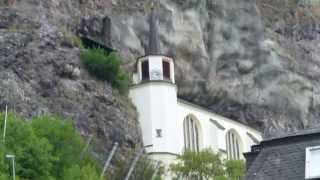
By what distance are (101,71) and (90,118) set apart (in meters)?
5.01

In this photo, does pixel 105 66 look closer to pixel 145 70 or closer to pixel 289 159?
pixel 145 70

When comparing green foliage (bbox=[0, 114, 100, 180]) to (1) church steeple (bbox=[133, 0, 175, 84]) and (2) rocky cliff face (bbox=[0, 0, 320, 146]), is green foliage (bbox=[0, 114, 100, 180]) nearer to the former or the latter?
(2) rocky cliff face (bbox=[0, 0, 320, 146])

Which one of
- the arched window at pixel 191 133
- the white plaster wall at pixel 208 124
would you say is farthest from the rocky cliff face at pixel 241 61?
the arched window at pixel 191 133

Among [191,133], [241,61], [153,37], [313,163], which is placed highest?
[153,37]

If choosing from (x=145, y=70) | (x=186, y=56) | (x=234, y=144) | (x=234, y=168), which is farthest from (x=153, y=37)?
(x=234, y=168)

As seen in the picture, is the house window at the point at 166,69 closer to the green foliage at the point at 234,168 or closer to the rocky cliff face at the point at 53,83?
the rocky cliff face at the point at 53,83

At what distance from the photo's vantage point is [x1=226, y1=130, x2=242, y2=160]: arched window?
81.9 m

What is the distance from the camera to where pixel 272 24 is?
292ft

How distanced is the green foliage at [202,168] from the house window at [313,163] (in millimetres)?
41310

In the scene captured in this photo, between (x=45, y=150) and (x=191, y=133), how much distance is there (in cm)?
2598

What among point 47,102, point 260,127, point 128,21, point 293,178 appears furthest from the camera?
point 260,127

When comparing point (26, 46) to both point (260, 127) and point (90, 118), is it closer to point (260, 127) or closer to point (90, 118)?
point (90, 118)

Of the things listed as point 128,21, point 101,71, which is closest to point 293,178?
point 101,71

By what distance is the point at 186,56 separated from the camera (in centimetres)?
8125
